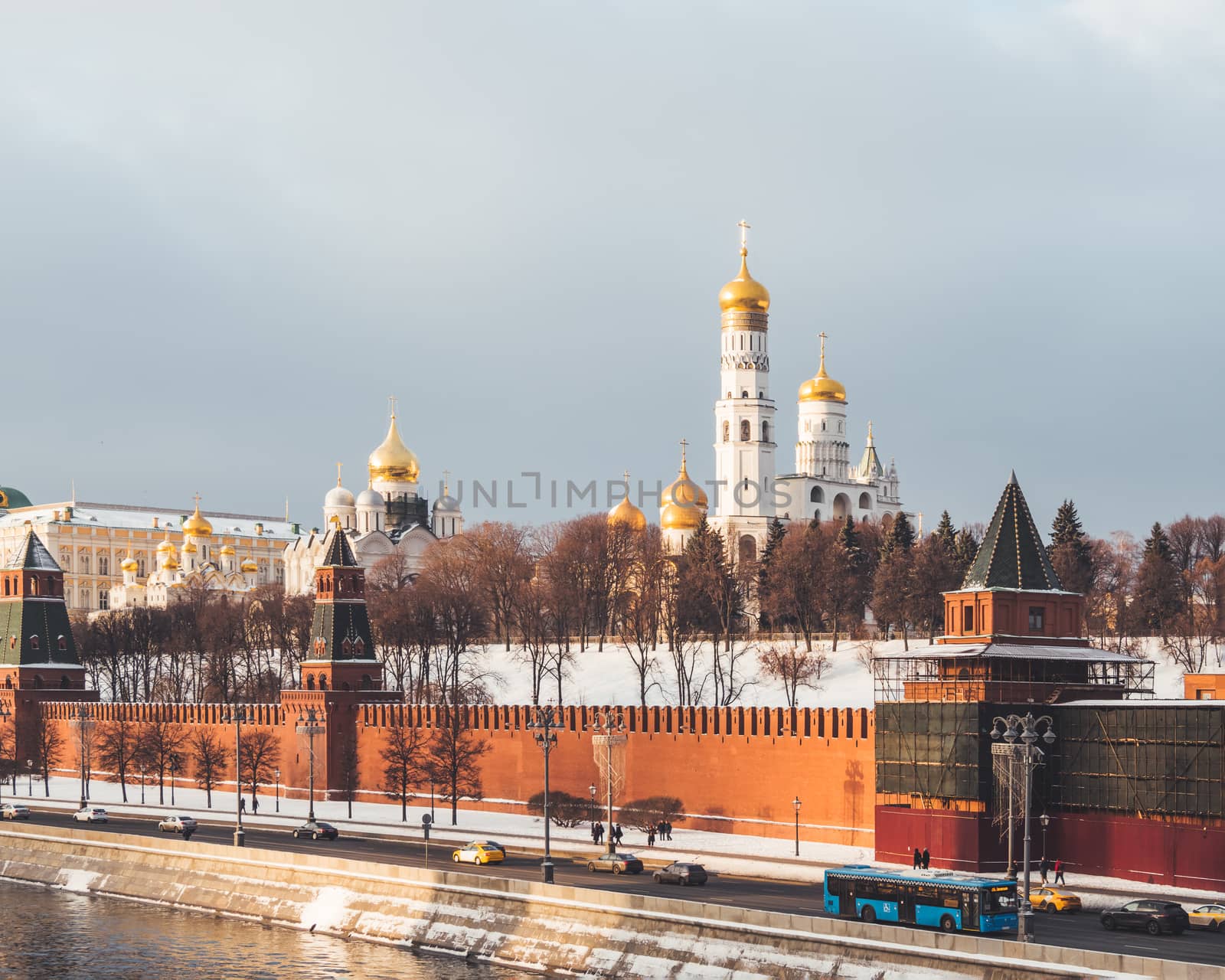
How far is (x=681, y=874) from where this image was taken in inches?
1545

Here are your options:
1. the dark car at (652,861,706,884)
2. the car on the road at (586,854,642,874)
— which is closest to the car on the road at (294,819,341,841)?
the car on the road at (586,854,642,874)

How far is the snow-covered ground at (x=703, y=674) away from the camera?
67.3m

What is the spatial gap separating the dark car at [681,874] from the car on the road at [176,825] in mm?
16302

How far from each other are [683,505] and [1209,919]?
69.5m

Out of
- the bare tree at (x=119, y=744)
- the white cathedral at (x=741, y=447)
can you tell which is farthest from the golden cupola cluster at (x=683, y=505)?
the bare tree at (x=119, y=744)

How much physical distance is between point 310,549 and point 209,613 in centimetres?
2478

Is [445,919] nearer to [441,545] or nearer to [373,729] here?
[373,729]

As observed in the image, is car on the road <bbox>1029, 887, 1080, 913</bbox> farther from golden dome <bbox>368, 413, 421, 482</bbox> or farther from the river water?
golden dome <bbox>368, 413, 421, 482</bbox>

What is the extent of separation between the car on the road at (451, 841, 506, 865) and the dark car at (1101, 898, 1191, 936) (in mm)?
14980

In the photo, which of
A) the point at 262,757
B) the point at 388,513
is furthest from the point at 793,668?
the point at 388,513

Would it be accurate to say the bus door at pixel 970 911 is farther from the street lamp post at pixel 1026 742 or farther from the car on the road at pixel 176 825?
the car on the road at pixel 176 825

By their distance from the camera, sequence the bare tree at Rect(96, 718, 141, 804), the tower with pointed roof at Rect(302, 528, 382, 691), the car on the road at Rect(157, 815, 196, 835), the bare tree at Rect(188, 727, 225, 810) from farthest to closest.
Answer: the bare tree at Rect(96, 718, 141, 804), the bare tree at Rect(188, 727, 225, 810), the tower with pointed roof at Rect(302, 528, 382, 691), the car on the road at Rect(157, 815, 196, 835)

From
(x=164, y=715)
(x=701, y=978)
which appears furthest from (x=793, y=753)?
(x=164, y=715)

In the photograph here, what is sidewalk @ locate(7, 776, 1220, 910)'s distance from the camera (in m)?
38.9
